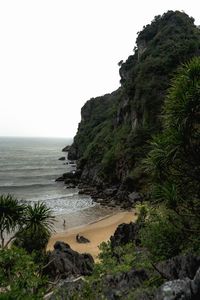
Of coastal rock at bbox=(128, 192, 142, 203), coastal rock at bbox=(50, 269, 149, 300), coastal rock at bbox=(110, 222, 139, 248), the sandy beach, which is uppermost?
coastal rock at bbox=(50, 269, 149, 300)

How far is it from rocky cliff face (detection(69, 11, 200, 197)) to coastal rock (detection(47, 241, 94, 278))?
27.1 m

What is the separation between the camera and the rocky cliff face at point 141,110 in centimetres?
5366

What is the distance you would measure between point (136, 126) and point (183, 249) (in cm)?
4681

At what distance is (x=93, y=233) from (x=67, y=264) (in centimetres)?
1314

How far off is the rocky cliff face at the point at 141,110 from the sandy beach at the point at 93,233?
10302 mm

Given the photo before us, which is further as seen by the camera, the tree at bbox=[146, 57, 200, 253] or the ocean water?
the ocean water

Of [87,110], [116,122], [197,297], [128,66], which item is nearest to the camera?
[197,297]

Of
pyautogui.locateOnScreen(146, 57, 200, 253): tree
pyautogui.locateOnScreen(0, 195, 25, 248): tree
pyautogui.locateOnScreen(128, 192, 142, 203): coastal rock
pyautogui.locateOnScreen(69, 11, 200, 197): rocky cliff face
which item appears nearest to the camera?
pyautogui.locateOnScreen(146, 57, 200, 253): tree

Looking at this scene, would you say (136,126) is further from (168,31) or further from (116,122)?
(168,31)

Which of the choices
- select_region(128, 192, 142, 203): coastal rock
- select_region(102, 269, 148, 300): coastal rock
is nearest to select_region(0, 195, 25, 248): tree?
select_region(102, 269, 148, 300): coastal rock

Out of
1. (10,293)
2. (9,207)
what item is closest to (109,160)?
(9,207)

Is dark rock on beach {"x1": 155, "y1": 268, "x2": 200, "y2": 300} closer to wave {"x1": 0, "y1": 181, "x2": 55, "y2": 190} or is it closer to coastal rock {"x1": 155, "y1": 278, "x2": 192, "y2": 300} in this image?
coastal rock {"x1": 155, "y1": 278, "x2": 192, "y2": 300}

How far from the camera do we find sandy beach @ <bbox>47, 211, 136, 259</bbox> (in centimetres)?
2880

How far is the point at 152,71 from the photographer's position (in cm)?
6169
